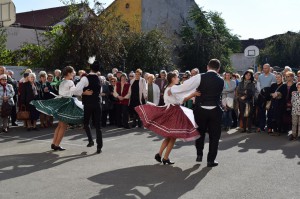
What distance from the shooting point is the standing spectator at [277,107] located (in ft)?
38.8

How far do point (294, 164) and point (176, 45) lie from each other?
2946 cm

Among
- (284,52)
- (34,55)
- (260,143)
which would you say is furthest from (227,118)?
(284,52)

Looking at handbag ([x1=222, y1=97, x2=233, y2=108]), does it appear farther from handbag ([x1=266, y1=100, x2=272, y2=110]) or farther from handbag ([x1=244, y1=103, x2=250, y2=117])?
handbag ([x1=266, y1=100, x2=272, y2=110])

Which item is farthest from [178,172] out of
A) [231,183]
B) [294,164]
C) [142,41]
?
[142,41]

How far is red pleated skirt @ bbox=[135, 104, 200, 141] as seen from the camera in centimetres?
763

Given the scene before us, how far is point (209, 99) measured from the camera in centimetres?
760

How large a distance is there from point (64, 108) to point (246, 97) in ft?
18.8

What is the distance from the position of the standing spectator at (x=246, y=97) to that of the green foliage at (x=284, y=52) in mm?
36575

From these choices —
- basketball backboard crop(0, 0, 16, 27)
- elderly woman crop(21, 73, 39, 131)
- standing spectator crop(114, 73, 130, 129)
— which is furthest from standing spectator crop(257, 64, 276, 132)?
basketball backboard crop(0, 0, 16, 27)

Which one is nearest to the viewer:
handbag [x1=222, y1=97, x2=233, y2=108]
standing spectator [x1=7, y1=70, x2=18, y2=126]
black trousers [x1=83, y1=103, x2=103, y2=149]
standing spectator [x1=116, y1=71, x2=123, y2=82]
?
black trousers [x1=83, y1=103, x2=103, y2=149]

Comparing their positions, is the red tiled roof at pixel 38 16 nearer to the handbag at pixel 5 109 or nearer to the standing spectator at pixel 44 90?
the standing spectator at pixel 44 90

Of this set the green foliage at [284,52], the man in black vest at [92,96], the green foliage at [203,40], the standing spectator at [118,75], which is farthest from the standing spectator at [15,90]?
the green foliage at [284,52]

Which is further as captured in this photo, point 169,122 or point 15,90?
point 15,90

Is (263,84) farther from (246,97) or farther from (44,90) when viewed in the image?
(44,90)
